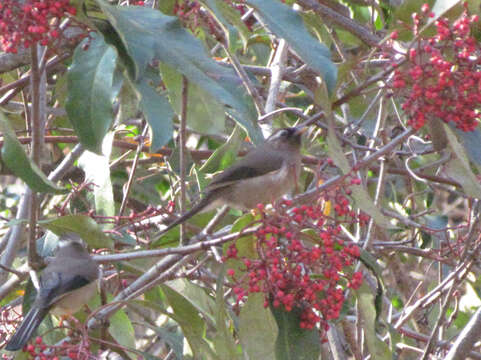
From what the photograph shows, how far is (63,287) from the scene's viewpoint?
157 inches

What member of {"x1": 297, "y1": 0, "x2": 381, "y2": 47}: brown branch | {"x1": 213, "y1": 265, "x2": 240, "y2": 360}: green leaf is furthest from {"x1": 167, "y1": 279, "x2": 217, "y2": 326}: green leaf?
{"x1": 297, "y1": 0, "x2": 381, "y2": 47}: brown branch

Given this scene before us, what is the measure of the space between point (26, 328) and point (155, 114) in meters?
1.39

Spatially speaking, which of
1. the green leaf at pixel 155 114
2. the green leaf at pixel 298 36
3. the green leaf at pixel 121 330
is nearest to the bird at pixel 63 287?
the green leaf at pixel 121 330

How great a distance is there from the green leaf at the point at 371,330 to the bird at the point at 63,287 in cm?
123

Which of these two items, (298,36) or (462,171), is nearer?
(298,36)

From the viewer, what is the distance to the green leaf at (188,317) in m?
3.32

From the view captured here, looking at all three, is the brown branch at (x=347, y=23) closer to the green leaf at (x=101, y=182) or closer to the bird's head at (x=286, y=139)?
the bird's head at (x=286, y=139)

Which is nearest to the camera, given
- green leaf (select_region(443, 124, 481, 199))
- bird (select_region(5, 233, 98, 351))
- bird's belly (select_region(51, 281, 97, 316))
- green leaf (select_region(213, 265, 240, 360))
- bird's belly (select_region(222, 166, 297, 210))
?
green leaf (select_region(213, 265, 240, 360))

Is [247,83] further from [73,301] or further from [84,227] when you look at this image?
[73,301]

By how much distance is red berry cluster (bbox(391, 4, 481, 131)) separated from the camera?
8.90ft

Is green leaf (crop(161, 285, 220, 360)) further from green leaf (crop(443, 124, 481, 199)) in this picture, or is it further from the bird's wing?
green leaf (crop(443, 124, 481, 199))

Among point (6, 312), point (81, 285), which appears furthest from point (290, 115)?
point (6, 312)

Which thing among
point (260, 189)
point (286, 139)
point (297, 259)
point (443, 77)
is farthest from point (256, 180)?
point (443, 77)

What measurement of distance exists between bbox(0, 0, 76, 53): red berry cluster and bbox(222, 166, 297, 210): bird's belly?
4.72ft
